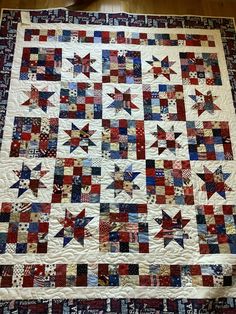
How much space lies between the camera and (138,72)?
243 cm

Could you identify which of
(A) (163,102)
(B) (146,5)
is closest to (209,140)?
(A) (163,102)

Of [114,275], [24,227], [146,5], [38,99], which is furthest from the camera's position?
[146,5]

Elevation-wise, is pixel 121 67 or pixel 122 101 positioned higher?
pixel 121 67

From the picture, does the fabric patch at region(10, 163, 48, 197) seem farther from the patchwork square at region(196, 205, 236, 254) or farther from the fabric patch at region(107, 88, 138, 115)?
the patchwork square at region(196, 205, 236, 254)

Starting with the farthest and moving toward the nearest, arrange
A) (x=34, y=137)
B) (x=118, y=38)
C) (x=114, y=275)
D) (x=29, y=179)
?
(x=118, y=38), (x=34, y=137), (x=29, y=179), (x=114, y=275)

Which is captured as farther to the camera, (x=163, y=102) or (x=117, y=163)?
(x=163, y=102)

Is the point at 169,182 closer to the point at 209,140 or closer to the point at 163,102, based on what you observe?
the point at 209,140

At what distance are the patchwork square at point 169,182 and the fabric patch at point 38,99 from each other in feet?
1.96

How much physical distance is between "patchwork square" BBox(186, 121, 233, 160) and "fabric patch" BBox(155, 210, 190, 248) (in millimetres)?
331

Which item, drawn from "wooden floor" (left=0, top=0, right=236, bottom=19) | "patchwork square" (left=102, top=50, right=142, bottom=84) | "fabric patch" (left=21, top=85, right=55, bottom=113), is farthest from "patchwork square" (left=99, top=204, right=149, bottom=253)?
"wooden floor" (left=0, top=0, right=236, bottom=19)

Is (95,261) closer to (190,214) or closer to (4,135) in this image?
(190,214)

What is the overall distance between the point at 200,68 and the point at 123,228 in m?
1.06

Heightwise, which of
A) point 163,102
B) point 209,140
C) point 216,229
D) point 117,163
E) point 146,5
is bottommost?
point 216,229

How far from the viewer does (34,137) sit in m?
2.14
